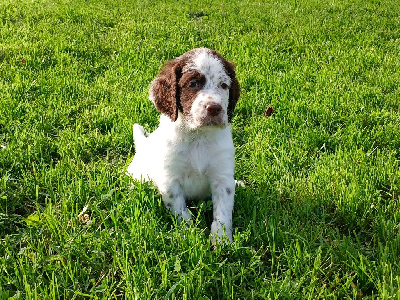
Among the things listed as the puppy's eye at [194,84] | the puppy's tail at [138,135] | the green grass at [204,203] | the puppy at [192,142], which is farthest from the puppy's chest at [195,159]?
the puppy's tail at [138,135]

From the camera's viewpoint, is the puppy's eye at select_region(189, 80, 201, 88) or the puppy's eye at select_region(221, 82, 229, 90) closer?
the puppy's eye at select_region(189, 80, 201, 88)

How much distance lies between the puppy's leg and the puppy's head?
0.47m

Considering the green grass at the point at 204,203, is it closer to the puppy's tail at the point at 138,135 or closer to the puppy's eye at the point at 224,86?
the puppy's tail at the point at 138,135

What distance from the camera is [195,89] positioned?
120 inches

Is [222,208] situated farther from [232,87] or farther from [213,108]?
[232,87]

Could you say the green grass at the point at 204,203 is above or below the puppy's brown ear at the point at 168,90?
below

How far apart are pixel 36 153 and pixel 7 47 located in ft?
12.1

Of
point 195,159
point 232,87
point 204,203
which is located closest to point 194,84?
point 232,87

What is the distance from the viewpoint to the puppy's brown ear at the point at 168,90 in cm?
311

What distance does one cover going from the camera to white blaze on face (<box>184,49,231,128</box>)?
289 cm

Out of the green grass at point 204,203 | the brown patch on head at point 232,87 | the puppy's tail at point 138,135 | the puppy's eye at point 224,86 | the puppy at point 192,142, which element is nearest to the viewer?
the green grass at point 204,203

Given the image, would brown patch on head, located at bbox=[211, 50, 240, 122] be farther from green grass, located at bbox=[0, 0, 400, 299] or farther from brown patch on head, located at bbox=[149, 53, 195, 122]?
green grass, located at bbox=[0, 0, 400, 299]

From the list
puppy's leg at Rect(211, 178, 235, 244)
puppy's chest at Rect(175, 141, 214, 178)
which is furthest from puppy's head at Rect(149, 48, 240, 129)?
puppy's leg at Rect(211, 178, 235, 244)

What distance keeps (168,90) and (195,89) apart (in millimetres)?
224
